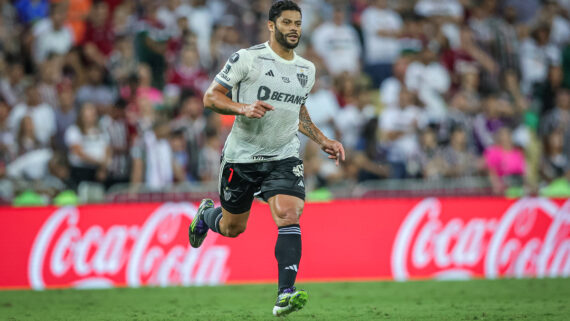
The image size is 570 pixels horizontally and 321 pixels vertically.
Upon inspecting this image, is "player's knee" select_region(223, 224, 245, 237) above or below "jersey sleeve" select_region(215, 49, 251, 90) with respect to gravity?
below

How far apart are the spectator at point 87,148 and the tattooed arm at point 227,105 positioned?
245 inches

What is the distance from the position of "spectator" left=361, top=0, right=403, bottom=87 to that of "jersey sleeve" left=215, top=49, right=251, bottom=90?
353 inches

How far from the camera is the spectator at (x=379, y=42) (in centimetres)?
1598

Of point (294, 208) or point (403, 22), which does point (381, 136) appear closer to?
point (403, 22)

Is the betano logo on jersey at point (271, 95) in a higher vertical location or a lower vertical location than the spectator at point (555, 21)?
lower

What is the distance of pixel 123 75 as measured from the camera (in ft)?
48.1

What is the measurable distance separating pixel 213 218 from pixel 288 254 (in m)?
1.67

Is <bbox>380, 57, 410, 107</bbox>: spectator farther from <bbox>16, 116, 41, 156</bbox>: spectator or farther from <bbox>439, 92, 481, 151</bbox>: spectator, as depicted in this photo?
<bbox>16, 116, 41, 156</bbox>: spectator

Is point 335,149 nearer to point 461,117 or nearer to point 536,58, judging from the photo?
point 461,117

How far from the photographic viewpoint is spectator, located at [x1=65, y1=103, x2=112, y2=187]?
12773 mm

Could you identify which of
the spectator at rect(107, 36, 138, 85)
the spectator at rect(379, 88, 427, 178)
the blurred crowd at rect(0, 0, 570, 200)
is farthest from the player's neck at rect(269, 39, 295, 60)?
the spectator at rect(107, 36, 138, 85)

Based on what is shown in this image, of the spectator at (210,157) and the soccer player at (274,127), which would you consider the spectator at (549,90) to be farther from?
the soccer player at (274,127)

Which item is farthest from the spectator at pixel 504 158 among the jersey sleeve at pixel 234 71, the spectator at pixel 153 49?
the jersey sleeve at pixel 234 71

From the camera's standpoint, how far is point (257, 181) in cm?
755
